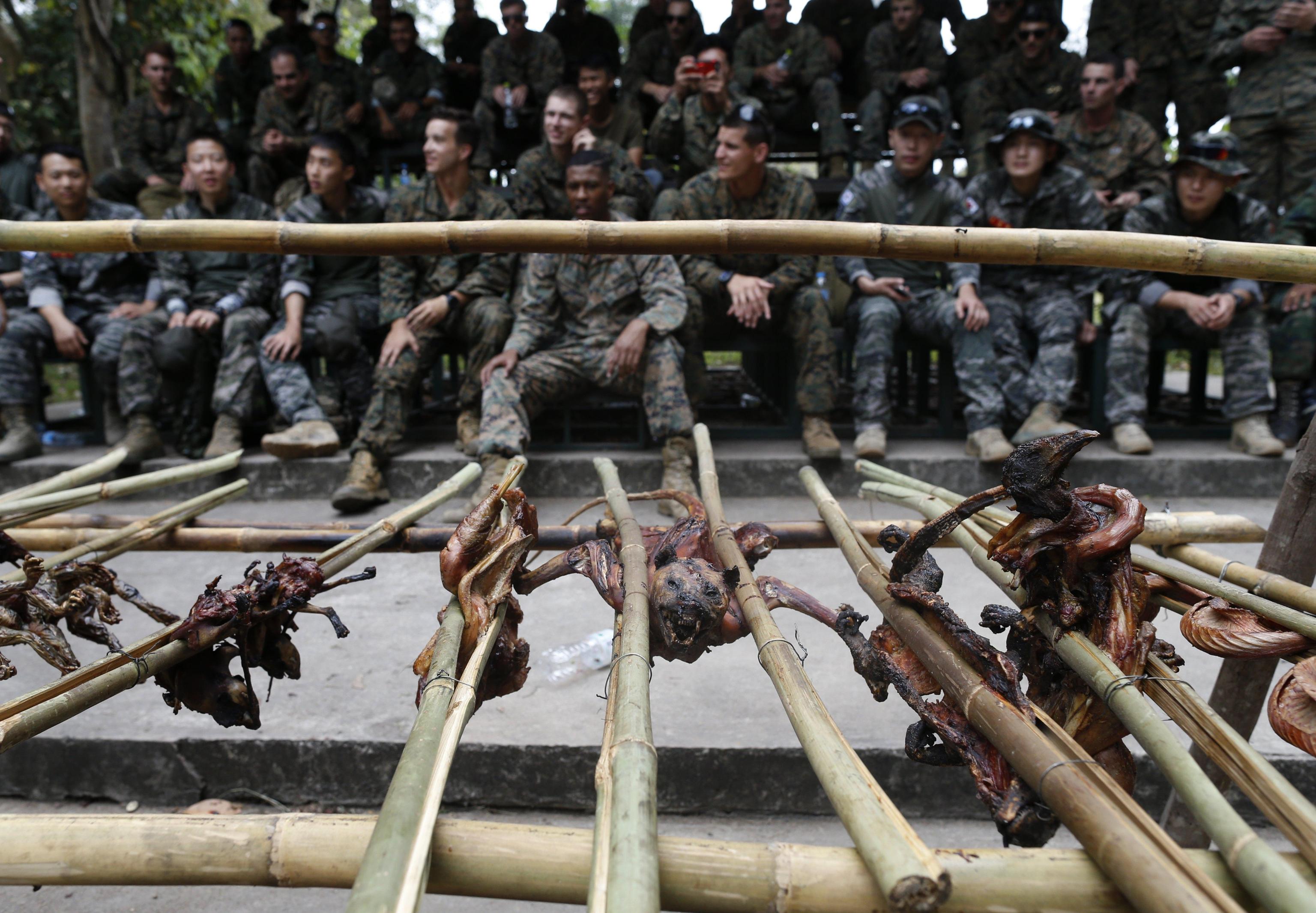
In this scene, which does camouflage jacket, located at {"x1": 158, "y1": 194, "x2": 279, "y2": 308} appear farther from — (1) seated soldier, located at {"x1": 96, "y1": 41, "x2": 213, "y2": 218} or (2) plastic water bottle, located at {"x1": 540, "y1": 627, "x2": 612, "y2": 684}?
(2) plastic water bottle, located at {"x1": 540, "y1": 627, "x2": 612, "y2": 684}

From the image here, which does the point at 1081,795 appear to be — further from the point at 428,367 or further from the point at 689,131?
the point at 689,131

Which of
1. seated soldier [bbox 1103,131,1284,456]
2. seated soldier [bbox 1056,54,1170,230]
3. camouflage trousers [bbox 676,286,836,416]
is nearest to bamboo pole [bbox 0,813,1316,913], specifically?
camouflage trousers [bbox 676,286,836,416]

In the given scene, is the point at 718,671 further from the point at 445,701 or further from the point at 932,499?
the point at 445,701

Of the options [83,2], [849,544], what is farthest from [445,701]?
[83,2]

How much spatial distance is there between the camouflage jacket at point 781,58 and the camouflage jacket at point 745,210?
1606 millimetres

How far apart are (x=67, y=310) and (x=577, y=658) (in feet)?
12.2

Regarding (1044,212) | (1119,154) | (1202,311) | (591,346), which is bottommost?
(591,346)

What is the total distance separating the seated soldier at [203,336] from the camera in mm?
3951

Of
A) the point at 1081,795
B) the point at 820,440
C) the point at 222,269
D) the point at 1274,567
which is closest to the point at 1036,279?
the point at 820,440

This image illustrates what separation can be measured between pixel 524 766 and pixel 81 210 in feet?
13.5

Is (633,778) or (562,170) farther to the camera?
(562,170)

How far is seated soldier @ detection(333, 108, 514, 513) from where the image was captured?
385 cm

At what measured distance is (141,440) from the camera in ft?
12.7

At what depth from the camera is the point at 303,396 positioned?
3.98 meters
